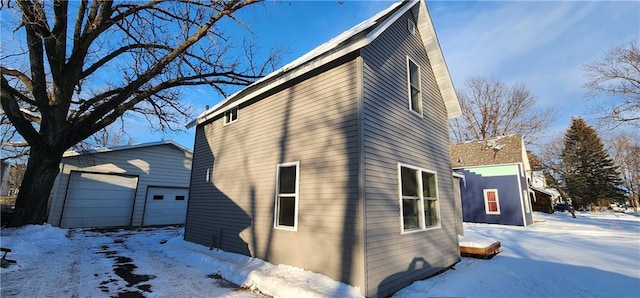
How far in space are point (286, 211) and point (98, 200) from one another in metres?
12.7

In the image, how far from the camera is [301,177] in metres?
5.74

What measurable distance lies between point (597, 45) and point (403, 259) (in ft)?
66.1

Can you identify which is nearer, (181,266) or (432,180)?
(181,266)

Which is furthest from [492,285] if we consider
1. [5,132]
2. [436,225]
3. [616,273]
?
[5,132]

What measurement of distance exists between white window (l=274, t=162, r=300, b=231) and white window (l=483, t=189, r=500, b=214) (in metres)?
16.1

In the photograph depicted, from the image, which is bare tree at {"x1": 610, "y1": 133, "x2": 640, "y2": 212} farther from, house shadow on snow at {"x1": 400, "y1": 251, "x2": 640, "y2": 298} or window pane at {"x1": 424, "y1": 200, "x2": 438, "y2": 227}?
window pane at {"x1": 424, "y1": 200, "x2": 438, "y2": 227}

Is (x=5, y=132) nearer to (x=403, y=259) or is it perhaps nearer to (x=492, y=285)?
(x=403, y=259)

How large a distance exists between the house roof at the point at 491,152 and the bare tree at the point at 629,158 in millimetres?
29807

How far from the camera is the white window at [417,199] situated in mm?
5824

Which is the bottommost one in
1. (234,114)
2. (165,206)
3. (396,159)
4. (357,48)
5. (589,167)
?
(165,206)

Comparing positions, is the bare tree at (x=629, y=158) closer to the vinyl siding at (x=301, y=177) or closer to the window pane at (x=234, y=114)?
the vinyl siding at (x=301, y=177)

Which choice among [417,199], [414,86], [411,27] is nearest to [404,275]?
[417,199]

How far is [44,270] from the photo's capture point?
5680 millimetres

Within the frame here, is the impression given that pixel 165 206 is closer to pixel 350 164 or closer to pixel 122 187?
pixel 122 187
